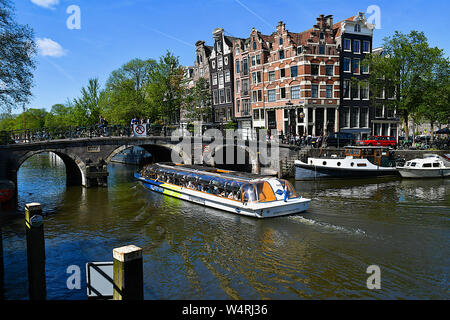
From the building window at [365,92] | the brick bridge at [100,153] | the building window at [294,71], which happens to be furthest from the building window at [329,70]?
the brick bridge at [100,153]

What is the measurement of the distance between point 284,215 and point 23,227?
13.2 meters

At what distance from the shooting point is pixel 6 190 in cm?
2205

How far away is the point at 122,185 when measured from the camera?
29875 millimetres

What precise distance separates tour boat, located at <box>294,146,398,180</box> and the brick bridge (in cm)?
267

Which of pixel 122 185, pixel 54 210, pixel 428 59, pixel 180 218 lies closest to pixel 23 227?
pixel 54 210

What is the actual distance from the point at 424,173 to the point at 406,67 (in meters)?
12.2

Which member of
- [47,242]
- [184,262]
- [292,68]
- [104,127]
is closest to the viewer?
[184,262]

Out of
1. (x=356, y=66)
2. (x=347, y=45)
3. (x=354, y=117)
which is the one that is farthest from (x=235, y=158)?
(x=347, y=45)

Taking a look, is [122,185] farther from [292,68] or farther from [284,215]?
[292,68]

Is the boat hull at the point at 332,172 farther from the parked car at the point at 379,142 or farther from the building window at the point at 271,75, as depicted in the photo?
the building window at the point at 271,75

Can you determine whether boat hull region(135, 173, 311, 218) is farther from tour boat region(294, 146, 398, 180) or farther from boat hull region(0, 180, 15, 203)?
tour boat region(294, 146, 398, 180)

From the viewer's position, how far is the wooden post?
5.77m

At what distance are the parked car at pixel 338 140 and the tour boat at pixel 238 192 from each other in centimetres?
1522

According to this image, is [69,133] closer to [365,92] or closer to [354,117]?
[354,117]
